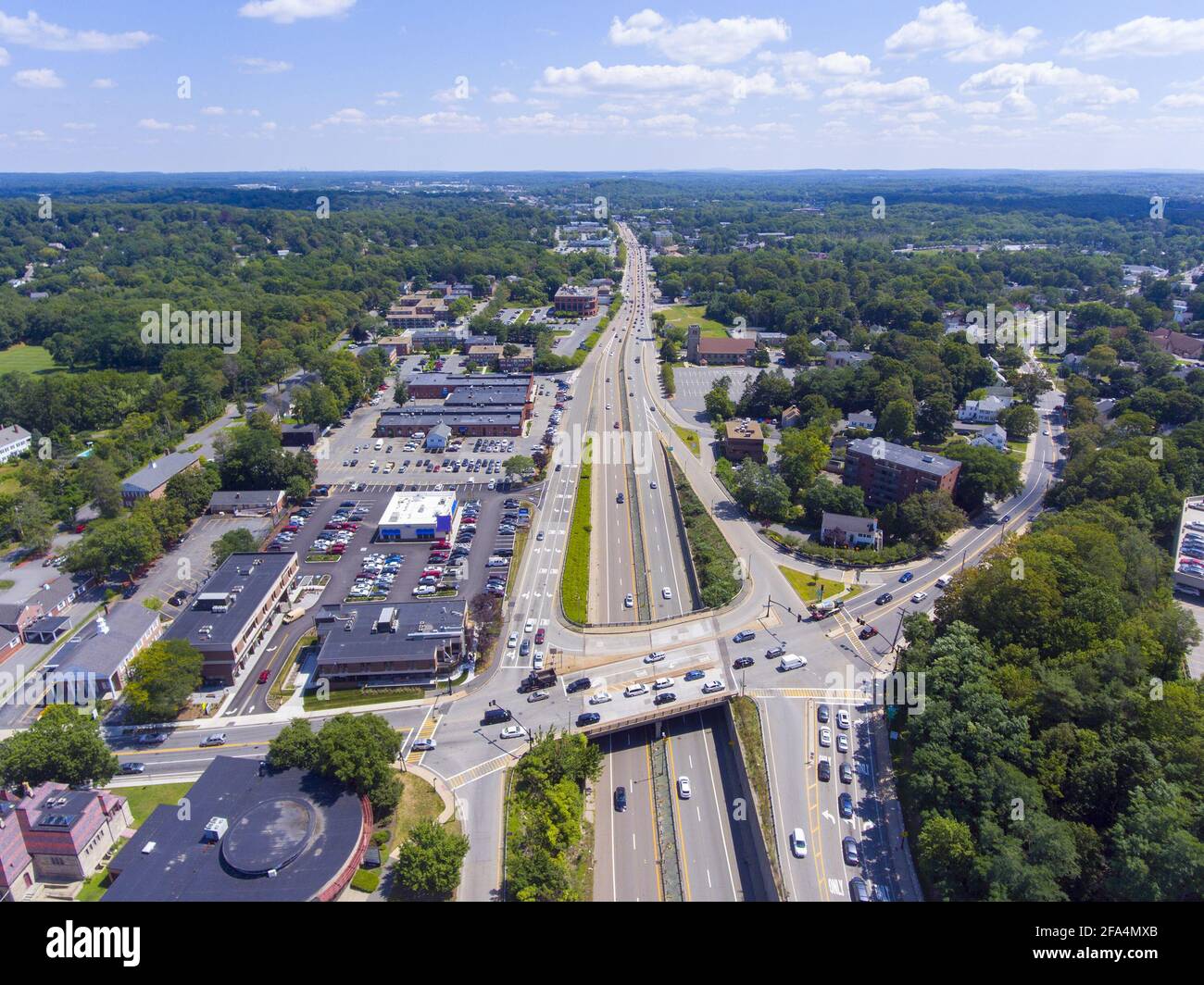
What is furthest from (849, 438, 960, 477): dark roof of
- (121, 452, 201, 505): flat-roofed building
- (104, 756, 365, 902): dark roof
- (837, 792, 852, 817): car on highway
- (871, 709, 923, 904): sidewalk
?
(121, 452, 201, 505): flat-roofed building

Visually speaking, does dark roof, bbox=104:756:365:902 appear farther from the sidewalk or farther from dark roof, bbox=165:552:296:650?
the sidewalk

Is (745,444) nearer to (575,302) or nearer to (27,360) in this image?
(575,302)

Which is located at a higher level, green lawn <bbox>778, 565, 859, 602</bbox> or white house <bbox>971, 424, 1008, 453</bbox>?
white house <bbox>971, 424, 1008, 453</bbox>

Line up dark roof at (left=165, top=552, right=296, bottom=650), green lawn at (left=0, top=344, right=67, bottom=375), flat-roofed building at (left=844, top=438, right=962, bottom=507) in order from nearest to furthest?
dark roof at (left=165, top=552, right=296, bottom=650), flat-roofed building at (left=844, top=438, right=962, bottom=507), green lawn at (left=0, top=344, right=67, bottom=375)

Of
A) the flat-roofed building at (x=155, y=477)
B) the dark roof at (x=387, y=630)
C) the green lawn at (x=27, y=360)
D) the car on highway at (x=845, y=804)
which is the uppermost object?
the green lawn at (x=27, y=360)

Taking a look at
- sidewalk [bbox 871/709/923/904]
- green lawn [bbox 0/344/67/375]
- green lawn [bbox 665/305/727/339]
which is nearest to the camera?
sidewalk [bbox 871/709/923/904]

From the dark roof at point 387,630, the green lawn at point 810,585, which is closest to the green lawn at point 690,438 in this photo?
the green lawn at point 810,585

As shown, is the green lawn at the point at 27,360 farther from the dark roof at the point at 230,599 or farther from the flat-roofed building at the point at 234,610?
the flat-roofed building at the point at 234,610
